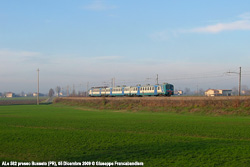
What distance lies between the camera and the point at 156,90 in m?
68.6

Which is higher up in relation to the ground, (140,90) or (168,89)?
(168,89)

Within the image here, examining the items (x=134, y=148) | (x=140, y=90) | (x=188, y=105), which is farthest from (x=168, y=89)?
(x=134, y=148)

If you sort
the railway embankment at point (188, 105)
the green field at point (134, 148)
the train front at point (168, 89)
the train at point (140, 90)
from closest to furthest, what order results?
the green field at point (134, 148)
the railway embankment at point (188, 105)
the train front at point (168, 89)
the train at point (140, 90)

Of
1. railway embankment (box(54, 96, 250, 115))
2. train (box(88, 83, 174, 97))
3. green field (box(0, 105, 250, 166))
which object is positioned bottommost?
green field (box(0, 105, 250, 166))

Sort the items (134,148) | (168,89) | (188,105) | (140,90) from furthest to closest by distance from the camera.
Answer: (140,90) < (168,89) < (188,105) < (134,148)

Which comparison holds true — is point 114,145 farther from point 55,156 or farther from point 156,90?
point 156,90

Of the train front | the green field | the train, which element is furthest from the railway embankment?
the green field

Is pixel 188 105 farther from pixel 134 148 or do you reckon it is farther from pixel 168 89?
pixel 134 148

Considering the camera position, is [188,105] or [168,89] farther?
[168,89]

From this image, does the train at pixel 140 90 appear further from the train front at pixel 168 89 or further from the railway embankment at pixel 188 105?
the railway embankment at pixel 188 105

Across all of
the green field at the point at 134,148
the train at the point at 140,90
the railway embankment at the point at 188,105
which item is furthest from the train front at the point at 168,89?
the green field at the point at 134,148

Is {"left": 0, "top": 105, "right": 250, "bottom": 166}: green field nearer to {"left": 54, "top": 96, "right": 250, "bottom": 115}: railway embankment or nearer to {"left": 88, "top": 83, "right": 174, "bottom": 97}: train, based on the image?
{"left": 54, "top": 96, "right": 250, "bottom": 115}: railway embankment

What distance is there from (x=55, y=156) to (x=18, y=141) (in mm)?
6621

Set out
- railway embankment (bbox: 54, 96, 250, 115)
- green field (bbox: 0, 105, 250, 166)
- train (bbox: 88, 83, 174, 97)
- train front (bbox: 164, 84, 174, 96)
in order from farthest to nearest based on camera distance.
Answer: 1. train (bbox: 88, 83, 174, 97)
2. train front (bbox: 164, 84, 174, 96)
3. railway embankment (bbox: 54, 96, 250, 115)
4. green field (bbox: 0, 105, 250, 166)
